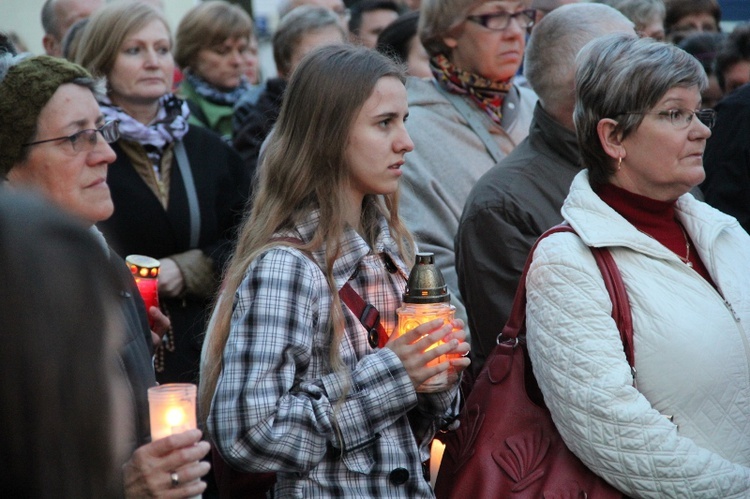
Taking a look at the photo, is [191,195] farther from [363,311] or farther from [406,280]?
[363,311]

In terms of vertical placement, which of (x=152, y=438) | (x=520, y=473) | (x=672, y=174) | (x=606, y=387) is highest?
(x=672, y=174)

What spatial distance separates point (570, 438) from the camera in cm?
298

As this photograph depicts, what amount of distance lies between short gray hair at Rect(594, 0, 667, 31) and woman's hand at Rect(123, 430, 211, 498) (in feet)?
15.4

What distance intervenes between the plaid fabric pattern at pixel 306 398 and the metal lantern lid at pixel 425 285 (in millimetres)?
166

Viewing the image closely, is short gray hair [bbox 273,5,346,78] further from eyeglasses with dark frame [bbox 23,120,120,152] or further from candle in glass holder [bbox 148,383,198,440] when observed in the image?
candle in glass holder [bbox 148,383,198,440]

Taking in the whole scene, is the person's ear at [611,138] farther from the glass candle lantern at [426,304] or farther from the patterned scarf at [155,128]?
the patterned scarf at [155,128]

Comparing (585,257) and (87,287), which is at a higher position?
(87,287)

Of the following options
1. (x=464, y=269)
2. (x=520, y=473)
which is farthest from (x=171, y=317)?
(x=520, y=473)

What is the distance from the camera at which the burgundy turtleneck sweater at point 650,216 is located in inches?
131

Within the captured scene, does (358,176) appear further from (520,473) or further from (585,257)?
(520,473)

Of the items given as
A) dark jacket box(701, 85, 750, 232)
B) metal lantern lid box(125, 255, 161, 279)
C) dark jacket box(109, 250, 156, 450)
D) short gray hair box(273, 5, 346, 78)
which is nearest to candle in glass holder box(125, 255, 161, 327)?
metal lantern lid box(125, 255, 161, 279)

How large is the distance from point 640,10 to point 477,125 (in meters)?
2.07

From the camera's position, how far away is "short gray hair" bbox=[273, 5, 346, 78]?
6086 millimetres

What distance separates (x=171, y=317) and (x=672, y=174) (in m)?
2.43
